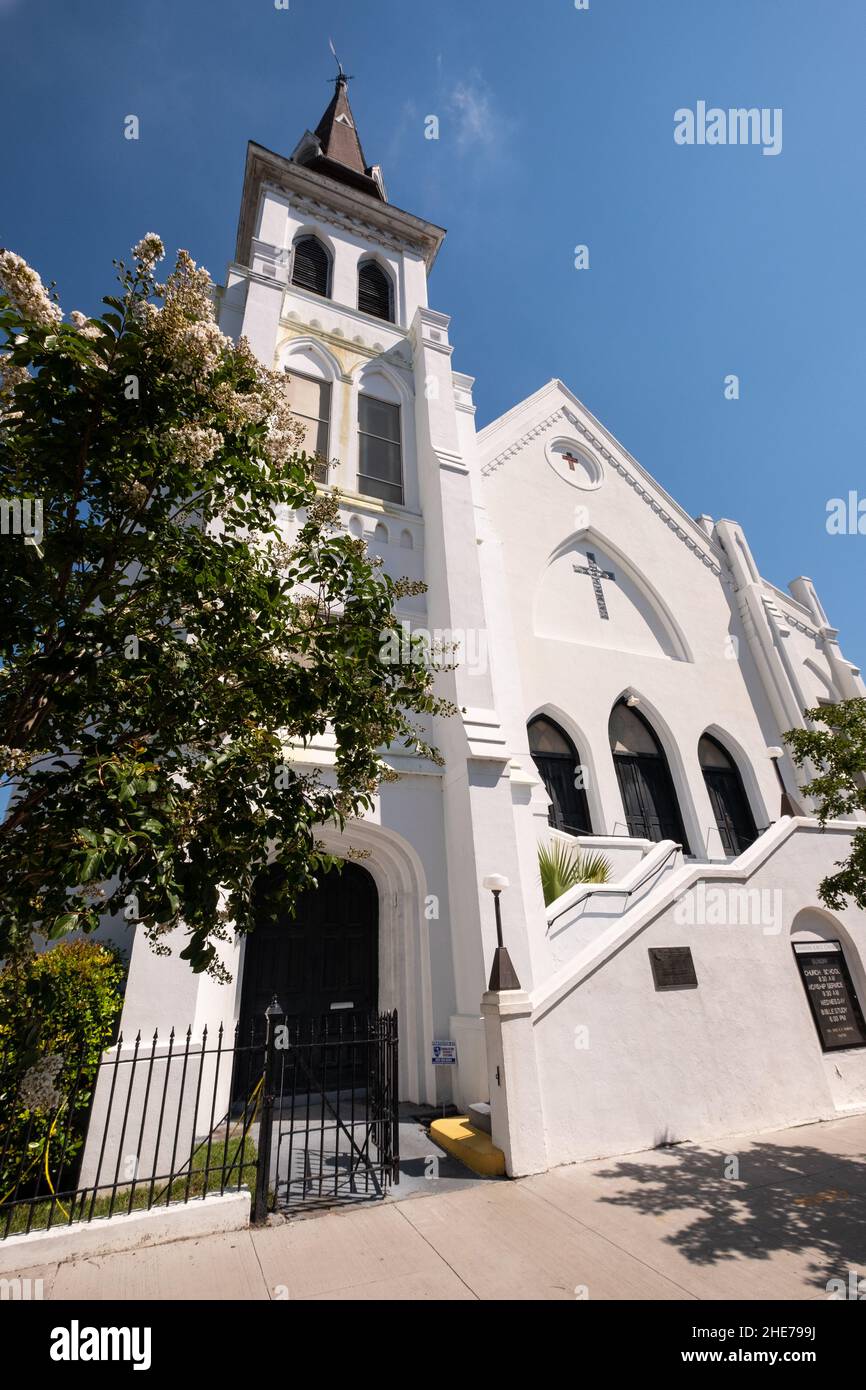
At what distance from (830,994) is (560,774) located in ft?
20.1

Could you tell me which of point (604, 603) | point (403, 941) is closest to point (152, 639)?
point (403, 941)

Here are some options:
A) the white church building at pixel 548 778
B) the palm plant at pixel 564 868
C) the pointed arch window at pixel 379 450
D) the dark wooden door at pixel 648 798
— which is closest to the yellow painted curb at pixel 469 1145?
the white church building at pixel 548 778

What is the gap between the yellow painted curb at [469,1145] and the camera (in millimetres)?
6008

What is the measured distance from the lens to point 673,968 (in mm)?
7590

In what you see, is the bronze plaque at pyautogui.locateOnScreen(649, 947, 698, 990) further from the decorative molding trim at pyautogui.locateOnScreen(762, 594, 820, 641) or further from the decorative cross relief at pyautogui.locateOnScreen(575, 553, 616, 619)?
the decorative molding trim at pyautogui.locateOnScreen(762, 594, 820, 641)

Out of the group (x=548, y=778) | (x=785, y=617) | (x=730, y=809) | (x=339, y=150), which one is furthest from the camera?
(x=339, y=150)

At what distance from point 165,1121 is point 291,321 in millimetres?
14928

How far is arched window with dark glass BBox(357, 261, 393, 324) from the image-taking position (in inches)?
642

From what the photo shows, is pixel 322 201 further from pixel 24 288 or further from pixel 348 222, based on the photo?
pixel 24 288

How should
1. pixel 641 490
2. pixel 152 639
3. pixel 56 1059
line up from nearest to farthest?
pixel 152 639 → pixel 56 1059 → pixel 641 490

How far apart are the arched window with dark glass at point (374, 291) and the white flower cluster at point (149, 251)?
570 inches

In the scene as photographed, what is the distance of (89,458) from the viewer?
136 inches

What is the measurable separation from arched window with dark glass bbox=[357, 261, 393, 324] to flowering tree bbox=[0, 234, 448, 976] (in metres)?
14.4

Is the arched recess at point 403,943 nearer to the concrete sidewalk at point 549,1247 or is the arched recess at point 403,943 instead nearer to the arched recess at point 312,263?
the concrete sidewalk at point 549,1247
